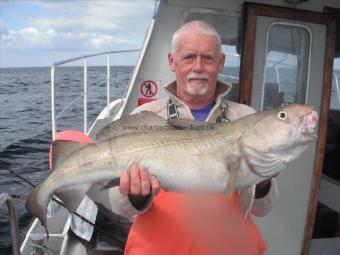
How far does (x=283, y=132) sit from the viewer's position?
7.43 feet

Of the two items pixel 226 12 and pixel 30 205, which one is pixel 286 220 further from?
pixel 30 205

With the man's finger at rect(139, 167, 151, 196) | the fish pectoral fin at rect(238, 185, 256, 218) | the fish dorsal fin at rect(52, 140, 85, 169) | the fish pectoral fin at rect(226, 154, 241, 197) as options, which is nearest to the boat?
the fish dorsal fin at rect(52, 140, 85, 169)

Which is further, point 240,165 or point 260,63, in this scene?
point 260,63

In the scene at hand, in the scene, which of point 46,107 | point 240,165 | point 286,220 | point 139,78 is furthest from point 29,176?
point 46,107

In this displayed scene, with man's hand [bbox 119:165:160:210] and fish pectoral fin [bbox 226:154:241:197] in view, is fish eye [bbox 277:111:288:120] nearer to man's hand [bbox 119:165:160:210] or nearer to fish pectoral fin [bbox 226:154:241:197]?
fish pectoral fin [bbox 226:154:241:197]

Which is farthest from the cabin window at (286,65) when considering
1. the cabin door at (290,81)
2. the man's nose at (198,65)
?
the man's nose at (198,65)

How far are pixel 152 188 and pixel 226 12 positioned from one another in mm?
2804

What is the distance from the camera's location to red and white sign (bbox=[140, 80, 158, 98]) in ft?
15.9

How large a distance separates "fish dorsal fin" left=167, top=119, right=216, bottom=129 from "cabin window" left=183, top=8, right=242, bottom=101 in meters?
2.30

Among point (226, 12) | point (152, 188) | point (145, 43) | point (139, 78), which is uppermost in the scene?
point (226, 12)

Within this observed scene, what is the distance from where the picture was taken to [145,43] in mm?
4773

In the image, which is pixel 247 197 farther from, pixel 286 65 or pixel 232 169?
pixel 286 65

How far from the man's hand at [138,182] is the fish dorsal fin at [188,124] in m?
0.35

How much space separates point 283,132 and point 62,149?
4.56 feet
